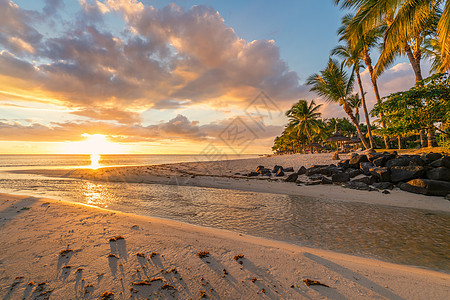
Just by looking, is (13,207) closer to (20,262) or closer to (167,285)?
(20,262)

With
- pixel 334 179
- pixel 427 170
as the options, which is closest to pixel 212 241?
pixel 334 179

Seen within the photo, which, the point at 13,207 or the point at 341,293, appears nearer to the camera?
the point at 341,293

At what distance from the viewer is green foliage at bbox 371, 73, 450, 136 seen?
8.67 metres

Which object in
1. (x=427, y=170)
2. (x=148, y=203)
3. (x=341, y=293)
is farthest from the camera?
(x=427, y=170)

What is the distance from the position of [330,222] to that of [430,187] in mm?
6925

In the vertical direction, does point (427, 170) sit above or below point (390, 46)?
below

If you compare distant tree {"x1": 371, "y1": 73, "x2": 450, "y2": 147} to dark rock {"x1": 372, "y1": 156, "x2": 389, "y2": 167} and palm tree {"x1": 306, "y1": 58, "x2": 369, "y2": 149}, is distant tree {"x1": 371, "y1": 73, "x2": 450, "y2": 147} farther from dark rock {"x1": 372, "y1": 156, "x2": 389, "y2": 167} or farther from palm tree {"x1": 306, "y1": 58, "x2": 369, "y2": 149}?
palm tree {"x1": 306, "y1": 58, "x2": 369, "y2": 149}

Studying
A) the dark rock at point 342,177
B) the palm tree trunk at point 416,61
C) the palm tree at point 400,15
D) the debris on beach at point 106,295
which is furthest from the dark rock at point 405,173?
the debris on beach at point 106,295

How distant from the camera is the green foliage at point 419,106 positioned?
28.5 feet

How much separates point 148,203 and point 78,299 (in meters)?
6.28

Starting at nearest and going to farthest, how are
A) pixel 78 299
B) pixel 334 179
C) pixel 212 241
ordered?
pixel 78 299 < pixel 212 241 < pixel 334 179

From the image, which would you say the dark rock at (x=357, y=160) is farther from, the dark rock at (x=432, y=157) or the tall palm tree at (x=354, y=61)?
the tall palm tree at (x=354, y=61)

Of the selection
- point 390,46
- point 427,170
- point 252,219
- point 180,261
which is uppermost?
point 390,46

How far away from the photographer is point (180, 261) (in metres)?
3.05
